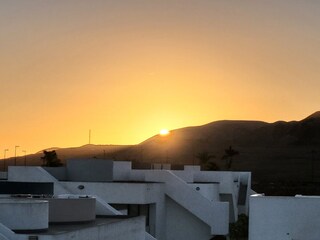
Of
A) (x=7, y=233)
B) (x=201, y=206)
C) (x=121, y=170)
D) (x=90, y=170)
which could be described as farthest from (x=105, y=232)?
(x=121, y=170)

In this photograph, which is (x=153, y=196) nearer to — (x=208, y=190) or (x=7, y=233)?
(x=208, y=190)

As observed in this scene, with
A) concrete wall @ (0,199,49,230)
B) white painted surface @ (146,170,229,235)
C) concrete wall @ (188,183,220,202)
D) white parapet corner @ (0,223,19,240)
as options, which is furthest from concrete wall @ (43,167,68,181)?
white parapet corner @ (0,223,19,240)

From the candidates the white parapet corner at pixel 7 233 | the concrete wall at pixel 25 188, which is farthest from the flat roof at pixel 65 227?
the concrete wall at pixel 25 188

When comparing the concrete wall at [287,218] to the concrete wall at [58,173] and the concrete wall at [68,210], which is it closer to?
the concrete wall at [68,210]

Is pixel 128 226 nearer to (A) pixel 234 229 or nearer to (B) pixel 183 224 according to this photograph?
(B) pixel 183 224

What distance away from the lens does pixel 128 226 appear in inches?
971

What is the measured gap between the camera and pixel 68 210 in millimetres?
24078

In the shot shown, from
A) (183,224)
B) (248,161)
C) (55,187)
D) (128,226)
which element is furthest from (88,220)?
(248,161)

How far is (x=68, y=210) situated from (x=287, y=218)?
8238 mm

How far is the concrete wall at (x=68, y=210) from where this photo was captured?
78.3 ft

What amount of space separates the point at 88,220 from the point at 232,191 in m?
29.6

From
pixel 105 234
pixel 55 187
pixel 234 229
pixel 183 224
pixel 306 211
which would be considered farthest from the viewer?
pixel 234 229

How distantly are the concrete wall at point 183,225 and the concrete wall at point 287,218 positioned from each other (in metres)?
16.3

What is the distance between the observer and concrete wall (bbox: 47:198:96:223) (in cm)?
2387
